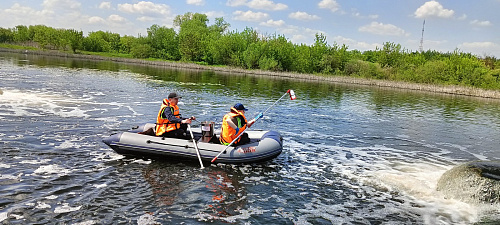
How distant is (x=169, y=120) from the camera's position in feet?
30.4

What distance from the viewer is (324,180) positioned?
28.5 ft

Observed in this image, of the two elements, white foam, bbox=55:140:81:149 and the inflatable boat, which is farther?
white foam, bbox=55:140:81:149

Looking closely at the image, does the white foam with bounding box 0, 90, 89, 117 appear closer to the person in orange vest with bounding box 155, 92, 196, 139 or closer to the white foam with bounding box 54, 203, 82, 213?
the person in orange vest with bounding box 155, 92, 196, 139

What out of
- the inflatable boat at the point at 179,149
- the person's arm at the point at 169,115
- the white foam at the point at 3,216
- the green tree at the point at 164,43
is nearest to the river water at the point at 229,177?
the white foam at the point at 3,216

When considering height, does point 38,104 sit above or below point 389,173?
above

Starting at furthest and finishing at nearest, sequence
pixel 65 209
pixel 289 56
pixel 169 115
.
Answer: pixel 289 56 < pixel 169 115 < pixel 65 209

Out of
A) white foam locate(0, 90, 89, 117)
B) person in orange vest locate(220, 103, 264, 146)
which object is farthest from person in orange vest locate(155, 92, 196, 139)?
white foam locate(0, 90, 89, 117)

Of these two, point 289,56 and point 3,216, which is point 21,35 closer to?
point 289,56

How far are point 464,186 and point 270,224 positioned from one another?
4.72 metres

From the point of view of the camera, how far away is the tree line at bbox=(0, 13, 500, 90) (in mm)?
54594

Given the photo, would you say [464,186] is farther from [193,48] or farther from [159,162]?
[193,48]

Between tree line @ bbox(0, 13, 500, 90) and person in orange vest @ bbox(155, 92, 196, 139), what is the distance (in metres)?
52.8

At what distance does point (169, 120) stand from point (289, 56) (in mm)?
59801

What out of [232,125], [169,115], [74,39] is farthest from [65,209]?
[74,39]
